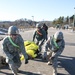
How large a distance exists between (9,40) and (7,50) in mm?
337

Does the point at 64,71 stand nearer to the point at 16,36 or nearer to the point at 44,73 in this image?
the point at 44,73

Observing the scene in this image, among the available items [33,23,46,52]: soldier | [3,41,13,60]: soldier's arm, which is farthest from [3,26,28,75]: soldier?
[33,23,46,52]: soldier

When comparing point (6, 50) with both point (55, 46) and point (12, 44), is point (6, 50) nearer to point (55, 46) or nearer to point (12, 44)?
point (12, 44)

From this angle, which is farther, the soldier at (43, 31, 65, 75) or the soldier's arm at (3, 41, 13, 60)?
the soldier at (43, 31, 65, 75)

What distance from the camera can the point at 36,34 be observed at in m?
14.6

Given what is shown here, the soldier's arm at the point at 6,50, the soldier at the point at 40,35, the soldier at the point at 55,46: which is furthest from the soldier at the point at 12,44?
the soldier at the point at 40,35

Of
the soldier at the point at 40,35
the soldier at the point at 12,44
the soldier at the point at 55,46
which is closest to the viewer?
the soldier at the point at 12,44

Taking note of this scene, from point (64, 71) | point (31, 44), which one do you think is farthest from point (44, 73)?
point (31, 44)

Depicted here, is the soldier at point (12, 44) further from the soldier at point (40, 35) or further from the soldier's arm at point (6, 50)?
the soldier at point (40, 35)

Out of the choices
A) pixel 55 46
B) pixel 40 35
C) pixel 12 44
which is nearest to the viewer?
pixel 12 44

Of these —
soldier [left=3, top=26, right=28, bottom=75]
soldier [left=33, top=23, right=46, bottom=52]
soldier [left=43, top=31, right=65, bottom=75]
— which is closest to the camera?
soldier [left=3, top=26, right=28, bottom=75]

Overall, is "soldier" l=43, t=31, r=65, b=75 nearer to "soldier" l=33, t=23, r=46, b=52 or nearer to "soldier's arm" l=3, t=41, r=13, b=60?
"soldier's arm" l=3, t=41, r=13, b=60

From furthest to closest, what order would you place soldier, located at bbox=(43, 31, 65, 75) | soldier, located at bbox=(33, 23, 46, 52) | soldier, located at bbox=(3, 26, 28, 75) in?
1. soldier, located at bbox=(33, 23, 46, 52)
2. soldier, located at bbox=(43, 31, 65, 75)
3. soldier, located at bbox=(3, 26, 28, 75)

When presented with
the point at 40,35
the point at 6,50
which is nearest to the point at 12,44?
the point at 6,50
